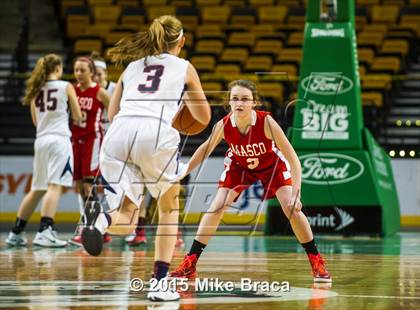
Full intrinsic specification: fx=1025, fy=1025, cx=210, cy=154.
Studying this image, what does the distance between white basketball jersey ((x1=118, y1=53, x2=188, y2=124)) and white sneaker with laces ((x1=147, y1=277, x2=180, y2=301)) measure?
3.07 feet

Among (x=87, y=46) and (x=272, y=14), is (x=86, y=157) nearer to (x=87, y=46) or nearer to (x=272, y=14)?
(x=87, y=46)

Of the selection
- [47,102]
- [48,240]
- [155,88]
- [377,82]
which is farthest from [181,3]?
[155,88]

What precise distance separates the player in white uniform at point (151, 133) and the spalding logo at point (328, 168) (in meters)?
6.95

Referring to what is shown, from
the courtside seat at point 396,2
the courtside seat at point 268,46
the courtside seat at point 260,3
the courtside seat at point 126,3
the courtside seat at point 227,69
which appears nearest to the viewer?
the courtside seat at point 227,69

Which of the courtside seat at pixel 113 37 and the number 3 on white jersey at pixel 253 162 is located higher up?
the number 3 on white jersey at pixel 253 162

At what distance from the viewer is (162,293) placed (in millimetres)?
5793

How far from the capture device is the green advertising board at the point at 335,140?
12930 mm

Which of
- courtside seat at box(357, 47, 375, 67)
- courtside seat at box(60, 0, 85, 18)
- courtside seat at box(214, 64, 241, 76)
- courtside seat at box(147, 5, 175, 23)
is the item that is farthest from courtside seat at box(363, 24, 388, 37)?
courtside seat at box(60, 0, 85, 18)

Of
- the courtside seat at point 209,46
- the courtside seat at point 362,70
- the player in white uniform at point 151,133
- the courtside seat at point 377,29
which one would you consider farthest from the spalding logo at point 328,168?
the courtside seat at point 377,29

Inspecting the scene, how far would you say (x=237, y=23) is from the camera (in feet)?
78.3

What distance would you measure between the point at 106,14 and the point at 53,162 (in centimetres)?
1390

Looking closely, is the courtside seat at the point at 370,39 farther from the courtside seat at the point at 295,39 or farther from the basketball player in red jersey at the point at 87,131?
the basketball player in red jersey at the point at 87,131

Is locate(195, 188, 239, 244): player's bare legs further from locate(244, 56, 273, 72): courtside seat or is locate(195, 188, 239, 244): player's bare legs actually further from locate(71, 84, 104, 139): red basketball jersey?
locate(244, 56, 273, 72): courtside seat

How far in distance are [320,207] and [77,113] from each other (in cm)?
360
